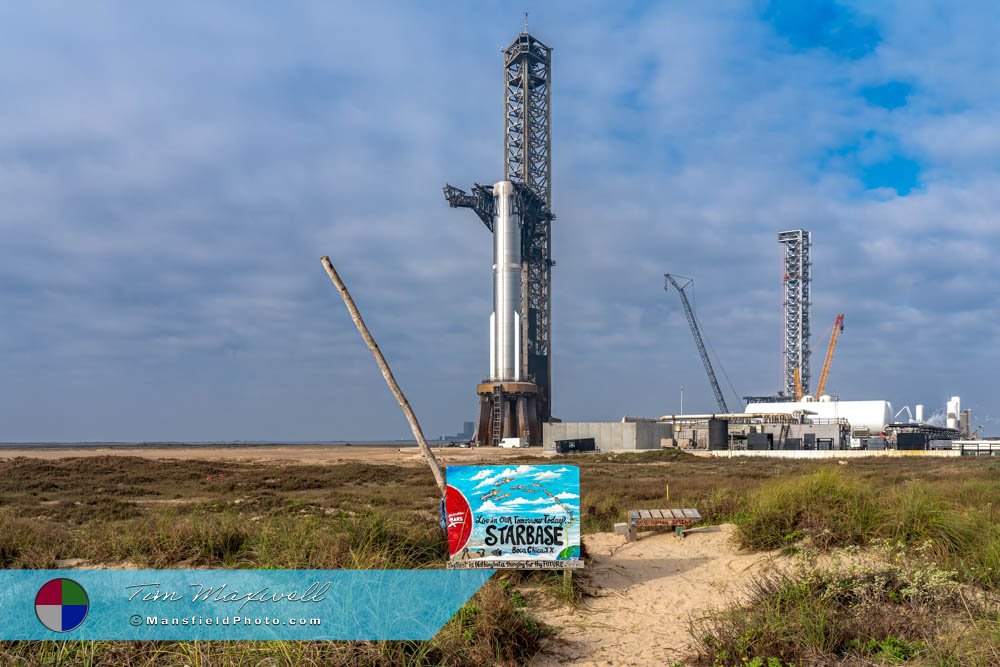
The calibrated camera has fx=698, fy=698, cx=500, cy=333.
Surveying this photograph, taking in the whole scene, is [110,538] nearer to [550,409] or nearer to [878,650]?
[878,650]

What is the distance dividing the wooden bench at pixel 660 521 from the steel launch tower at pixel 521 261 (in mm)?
82040

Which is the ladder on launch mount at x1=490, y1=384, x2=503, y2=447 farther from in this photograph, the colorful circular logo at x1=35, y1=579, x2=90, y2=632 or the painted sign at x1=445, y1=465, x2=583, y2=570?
the colorful circular logo at x1=35, y1=579, x2=90, y2=632

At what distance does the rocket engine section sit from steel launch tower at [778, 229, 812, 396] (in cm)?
6811

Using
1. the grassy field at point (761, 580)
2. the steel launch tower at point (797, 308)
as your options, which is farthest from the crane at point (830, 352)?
the grassy field at point (761, 580)

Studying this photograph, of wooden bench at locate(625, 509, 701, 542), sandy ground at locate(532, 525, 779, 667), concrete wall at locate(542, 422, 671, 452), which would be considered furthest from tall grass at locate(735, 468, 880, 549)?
concrete wall at locate(542, 422, 671, 452)

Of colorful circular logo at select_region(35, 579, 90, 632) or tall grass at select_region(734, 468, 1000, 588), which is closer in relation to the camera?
colorful circular logo at select_region(35, 579, 90, 632)

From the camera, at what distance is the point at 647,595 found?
9852 mm

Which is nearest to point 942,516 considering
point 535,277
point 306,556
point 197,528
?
point 306,556

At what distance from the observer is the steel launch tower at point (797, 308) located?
138 meters

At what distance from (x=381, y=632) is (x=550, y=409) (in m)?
103

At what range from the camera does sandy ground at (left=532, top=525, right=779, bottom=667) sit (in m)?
7.71

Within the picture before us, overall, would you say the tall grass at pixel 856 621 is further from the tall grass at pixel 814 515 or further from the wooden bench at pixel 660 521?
the wooden bench at pixel 660 521

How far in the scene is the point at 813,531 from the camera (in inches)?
440

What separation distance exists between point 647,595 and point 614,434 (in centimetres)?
6697
